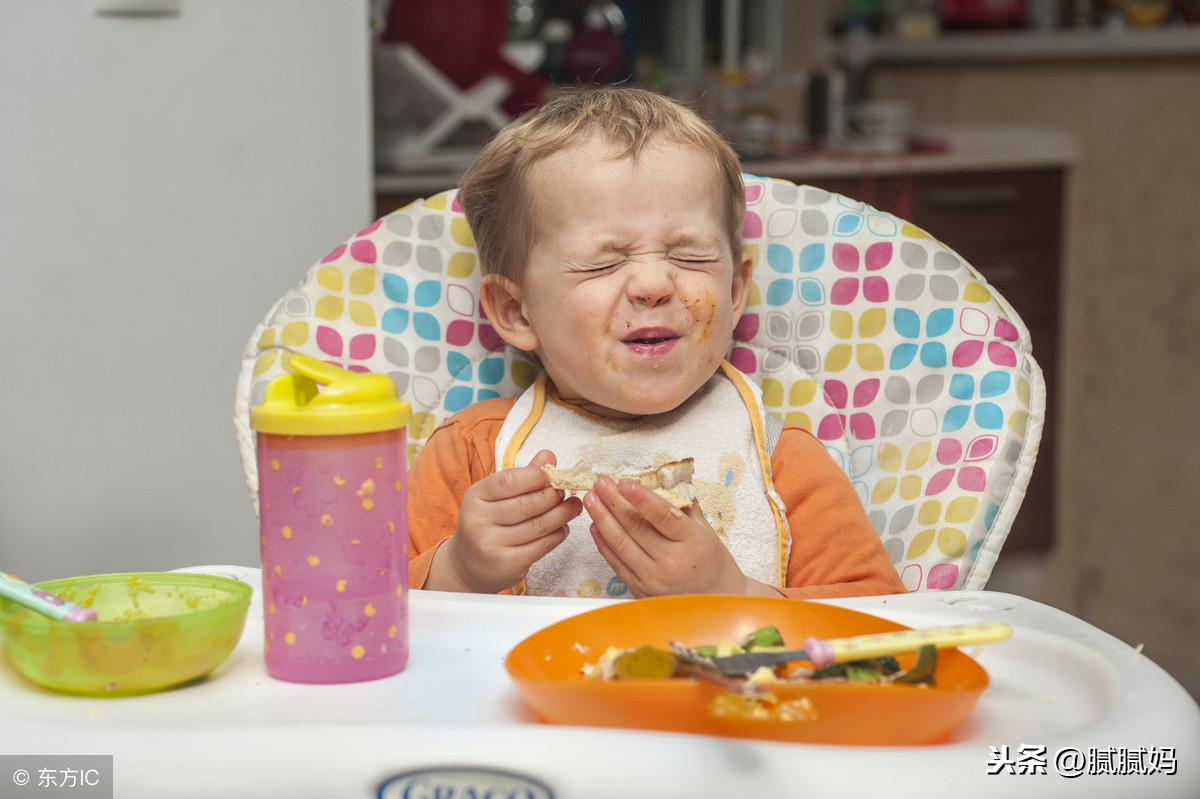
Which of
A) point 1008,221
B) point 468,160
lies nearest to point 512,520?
point 468,160

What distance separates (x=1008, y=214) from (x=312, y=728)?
255 cm

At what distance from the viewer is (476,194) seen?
4.18 feet

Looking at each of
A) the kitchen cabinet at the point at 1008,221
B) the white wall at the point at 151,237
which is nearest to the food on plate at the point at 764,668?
the white wall at the point at 151,237

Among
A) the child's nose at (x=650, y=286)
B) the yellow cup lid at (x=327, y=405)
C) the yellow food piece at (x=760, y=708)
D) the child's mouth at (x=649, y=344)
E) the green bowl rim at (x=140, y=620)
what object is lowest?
the yellow food piece at (x=760, y=708)

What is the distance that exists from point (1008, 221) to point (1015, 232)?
3cm

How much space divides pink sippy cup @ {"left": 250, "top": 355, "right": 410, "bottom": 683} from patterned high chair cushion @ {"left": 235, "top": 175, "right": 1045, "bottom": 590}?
483 mm

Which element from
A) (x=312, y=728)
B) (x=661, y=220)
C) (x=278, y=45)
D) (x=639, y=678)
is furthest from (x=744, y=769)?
(x=278, y=45)

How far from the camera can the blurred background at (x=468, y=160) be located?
1.72 meters

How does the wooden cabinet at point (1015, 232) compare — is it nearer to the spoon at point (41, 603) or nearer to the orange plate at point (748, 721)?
the orange plate at point (748, 721)

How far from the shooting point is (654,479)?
3.15ft

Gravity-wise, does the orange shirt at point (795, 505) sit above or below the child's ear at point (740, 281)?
below

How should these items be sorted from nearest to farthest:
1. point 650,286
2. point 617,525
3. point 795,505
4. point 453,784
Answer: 1. point 453,784
2. point 617,525
3. point 650,286
4. point 795,505

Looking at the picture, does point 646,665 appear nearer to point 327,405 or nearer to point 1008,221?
point 327,405

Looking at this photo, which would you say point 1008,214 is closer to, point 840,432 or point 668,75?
point 668,75
